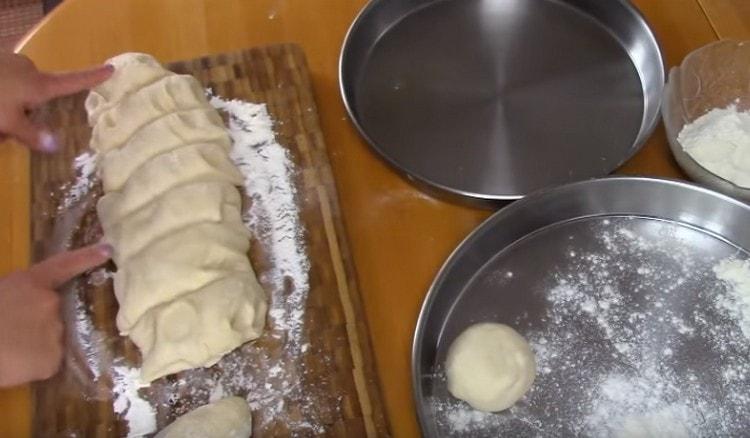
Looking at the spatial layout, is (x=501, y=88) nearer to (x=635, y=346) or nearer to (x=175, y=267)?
(x=635, y=346)

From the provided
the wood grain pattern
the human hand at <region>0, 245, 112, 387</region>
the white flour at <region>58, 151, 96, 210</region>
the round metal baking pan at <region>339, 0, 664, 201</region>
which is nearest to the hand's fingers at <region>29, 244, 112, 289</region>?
the human hand at <region>0, 245, 112, 387</region>

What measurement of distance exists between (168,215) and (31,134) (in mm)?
292

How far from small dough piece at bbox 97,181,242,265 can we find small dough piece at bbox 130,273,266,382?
0.09m

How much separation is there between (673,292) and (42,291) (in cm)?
81

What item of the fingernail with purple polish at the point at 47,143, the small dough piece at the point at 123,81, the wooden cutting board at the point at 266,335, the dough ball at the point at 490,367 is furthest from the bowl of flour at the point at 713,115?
the fingernail with purple polish at the point at 47,143

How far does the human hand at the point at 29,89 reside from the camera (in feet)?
3.54

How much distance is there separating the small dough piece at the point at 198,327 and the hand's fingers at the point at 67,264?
0.12 metres

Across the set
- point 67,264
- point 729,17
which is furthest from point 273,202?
point 729,17

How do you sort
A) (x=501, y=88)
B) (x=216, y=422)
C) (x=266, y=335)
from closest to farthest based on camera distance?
1. (x=216, y=422)
2. (x=266, y=335)
3. (x=501, y=88)

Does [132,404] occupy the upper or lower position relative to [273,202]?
lower

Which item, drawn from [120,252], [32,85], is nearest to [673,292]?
[120,252]

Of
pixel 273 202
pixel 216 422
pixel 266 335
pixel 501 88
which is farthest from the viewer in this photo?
pixel 501 88

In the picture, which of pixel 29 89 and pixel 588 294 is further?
pixel 29 89

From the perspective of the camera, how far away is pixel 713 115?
109cm
